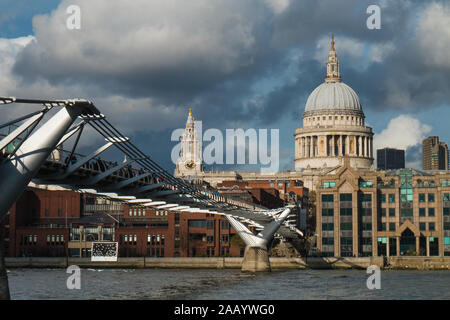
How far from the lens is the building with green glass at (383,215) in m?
103

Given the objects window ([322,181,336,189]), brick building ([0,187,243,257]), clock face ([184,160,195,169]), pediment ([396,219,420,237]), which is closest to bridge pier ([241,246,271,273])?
brick building ([0,187,243,257])

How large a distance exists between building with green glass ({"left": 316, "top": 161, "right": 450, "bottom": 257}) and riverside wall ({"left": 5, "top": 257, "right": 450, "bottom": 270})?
8954mm

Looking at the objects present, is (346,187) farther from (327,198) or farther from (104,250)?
(104,250)

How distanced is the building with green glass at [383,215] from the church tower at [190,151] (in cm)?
8431

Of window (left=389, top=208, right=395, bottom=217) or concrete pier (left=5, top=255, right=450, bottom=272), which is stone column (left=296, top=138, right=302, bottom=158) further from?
concrete pier (left=5, top=255, right=450, bottom=272)

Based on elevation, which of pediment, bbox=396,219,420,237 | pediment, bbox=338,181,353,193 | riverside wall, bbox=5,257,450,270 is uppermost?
pediment, bbox=338,181,353,193

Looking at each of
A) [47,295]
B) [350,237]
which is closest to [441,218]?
[350,237]

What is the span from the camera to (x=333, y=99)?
604 feet

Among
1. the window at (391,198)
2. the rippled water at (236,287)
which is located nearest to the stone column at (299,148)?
the window at (391,198)

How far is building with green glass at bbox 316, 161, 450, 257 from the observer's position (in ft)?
338

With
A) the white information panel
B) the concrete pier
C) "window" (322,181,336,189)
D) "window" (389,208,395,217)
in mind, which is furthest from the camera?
"window" (322,181,336,189)

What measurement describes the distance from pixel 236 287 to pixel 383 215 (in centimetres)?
4633
